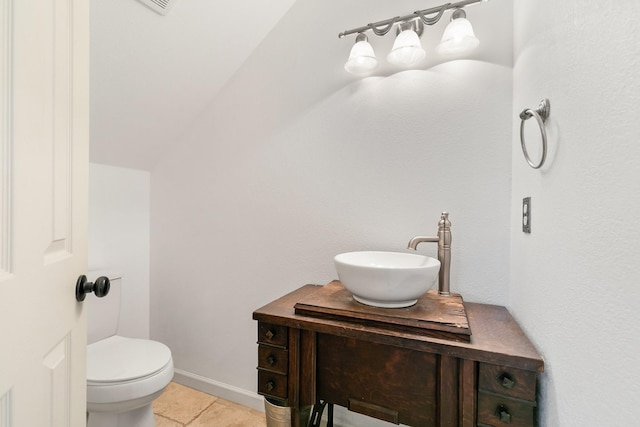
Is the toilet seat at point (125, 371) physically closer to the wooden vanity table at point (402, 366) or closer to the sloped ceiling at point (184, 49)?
the wooden vanity table at point (402, 366)

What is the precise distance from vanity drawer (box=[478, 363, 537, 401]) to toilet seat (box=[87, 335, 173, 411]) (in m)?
1.32

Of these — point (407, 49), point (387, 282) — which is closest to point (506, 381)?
point (387, 282)

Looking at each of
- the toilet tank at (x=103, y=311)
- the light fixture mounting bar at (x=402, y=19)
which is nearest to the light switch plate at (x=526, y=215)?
the light fixture mounting bar at (x=402, y=19)

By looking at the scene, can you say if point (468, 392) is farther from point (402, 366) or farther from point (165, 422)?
point (165, 422)

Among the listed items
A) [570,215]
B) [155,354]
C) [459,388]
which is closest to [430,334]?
[459,388]

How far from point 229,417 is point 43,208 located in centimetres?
159

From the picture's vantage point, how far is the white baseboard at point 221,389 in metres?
1.76

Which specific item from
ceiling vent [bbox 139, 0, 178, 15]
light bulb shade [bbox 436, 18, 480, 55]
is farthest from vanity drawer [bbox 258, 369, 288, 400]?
ceiling vent [bbox 139, 0, 178, 15]

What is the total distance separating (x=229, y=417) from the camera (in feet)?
5.50

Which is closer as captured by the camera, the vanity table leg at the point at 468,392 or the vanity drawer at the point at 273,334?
the vanity table leg at the point at 468,392

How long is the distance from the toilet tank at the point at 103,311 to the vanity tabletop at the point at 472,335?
1.11 m

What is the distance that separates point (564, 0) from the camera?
2.38ft

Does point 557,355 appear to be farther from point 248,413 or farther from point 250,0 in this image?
point 250,0

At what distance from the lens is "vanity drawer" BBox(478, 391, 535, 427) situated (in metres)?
0.80
